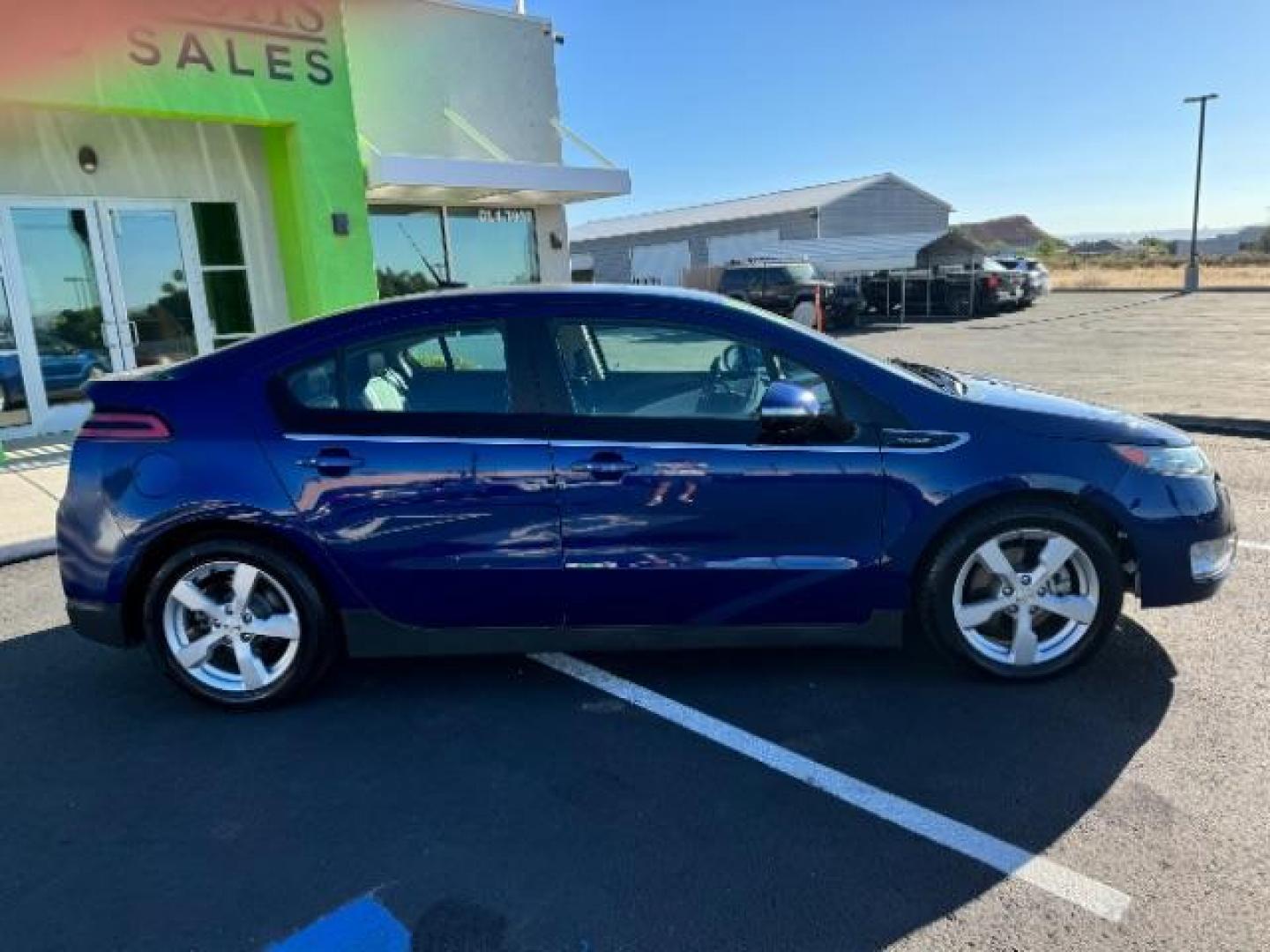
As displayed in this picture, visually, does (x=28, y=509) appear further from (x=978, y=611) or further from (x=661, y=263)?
(x=661, y=263)

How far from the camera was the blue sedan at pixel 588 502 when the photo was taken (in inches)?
132

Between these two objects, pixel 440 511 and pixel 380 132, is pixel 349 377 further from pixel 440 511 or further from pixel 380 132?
pixel 380 132

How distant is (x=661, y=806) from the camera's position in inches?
112

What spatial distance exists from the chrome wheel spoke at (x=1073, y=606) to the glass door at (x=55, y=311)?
994 cm

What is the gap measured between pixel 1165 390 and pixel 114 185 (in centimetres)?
1207

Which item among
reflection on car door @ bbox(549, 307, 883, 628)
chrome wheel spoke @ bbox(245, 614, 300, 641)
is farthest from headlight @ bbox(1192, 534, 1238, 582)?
chrome wheel spoke @ bbox(245, 614, 300, 641)

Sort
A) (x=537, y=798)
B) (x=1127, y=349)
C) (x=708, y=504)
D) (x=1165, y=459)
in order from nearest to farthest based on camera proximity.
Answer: (x=537, y=798) → (x=708, y=504) → (x=1165, y=459) → (x=1127, y=349)

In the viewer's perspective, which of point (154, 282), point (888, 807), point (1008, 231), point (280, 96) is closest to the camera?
point (888, 807)

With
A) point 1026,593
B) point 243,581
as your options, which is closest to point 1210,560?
point 1026,593

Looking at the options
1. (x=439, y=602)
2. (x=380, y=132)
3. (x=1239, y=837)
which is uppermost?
(x=380, y=132)

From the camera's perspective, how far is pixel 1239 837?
8.46 ft

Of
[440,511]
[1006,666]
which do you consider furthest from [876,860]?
[440,511]

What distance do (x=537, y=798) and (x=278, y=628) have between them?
1.34 meters

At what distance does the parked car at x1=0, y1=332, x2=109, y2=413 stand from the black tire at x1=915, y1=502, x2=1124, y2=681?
908 cm
